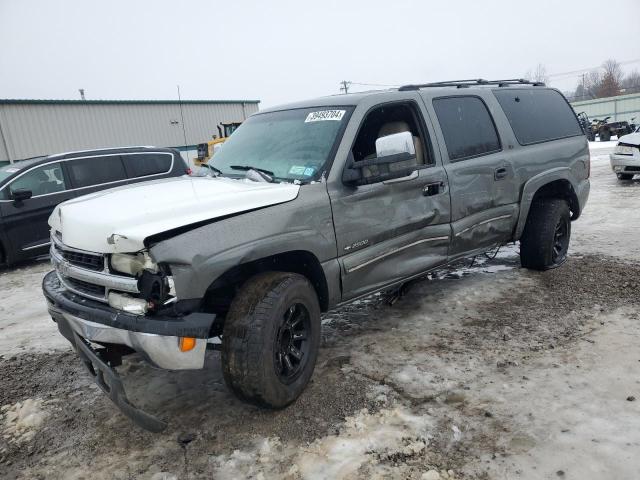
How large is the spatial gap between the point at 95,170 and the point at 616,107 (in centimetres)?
4039

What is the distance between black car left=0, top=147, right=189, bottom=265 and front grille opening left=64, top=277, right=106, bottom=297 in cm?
513

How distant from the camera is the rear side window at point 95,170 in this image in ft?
25.9

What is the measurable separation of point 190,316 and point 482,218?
2812 millimetres

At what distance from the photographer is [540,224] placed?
4953mm

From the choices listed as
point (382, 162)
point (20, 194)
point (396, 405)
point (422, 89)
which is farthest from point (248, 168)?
point (20, 194)

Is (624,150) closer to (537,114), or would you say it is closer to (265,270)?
(537,114)

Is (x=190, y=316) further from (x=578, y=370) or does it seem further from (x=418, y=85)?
(x=418, y=85)

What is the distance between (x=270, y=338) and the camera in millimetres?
2668

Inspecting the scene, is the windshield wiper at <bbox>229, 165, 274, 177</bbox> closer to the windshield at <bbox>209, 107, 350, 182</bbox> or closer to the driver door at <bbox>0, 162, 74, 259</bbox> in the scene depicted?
the windshield at <bbox>209, 107, 350, 182</bbox>

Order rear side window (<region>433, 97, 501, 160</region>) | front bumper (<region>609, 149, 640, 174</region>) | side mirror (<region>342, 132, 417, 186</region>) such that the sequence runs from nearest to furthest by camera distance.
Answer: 1. side mirror (<region>342, 132, 417, 186</region>)
2. rear side window (<region>433, 97, 501, 160</region>)
3. front bumper (<region>609, 149, 640, 174</region>)

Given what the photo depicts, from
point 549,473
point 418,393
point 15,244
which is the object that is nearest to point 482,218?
point 418,393

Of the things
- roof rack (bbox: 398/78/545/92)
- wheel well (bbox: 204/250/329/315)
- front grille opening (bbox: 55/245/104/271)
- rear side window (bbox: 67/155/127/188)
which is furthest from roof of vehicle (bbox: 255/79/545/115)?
rear side window (bbox: 67/155/127/188)

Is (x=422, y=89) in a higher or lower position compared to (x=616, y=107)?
higher

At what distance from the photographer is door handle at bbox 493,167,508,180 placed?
4.35 meters
